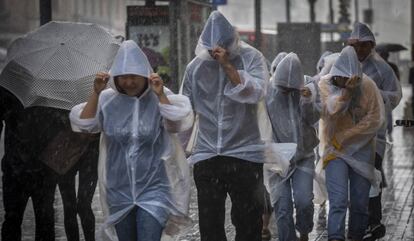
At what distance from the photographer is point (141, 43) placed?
18.2m

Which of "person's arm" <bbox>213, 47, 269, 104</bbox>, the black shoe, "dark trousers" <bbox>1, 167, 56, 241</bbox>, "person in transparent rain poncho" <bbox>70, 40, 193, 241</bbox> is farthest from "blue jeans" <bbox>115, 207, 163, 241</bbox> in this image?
the black shoe

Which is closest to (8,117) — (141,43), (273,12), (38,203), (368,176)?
(38,203)

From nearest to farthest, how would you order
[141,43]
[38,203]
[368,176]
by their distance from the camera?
[38,203], [368,176], [141,43]

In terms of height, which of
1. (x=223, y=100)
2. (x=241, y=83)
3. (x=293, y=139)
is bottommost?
(x=293, y=139)

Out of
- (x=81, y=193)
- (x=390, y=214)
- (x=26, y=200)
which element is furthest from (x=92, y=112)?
(x=390, y=214)

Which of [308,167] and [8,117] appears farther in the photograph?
[308,167]

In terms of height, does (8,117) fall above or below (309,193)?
above

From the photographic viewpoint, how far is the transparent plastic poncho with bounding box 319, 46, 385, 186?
343 inches

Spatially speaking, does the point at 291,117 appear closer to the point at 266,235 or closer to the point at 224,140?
the point at 266,235

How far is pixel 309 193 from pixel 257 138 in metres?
1.44

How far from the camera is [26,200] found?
7.77 m

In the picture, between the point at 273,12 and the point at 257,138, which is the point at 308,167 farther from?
the point at 273,12

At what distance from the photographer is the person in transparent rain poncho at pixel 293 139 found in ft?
28.7

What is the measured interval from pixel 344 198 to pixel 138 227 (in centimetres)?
268
